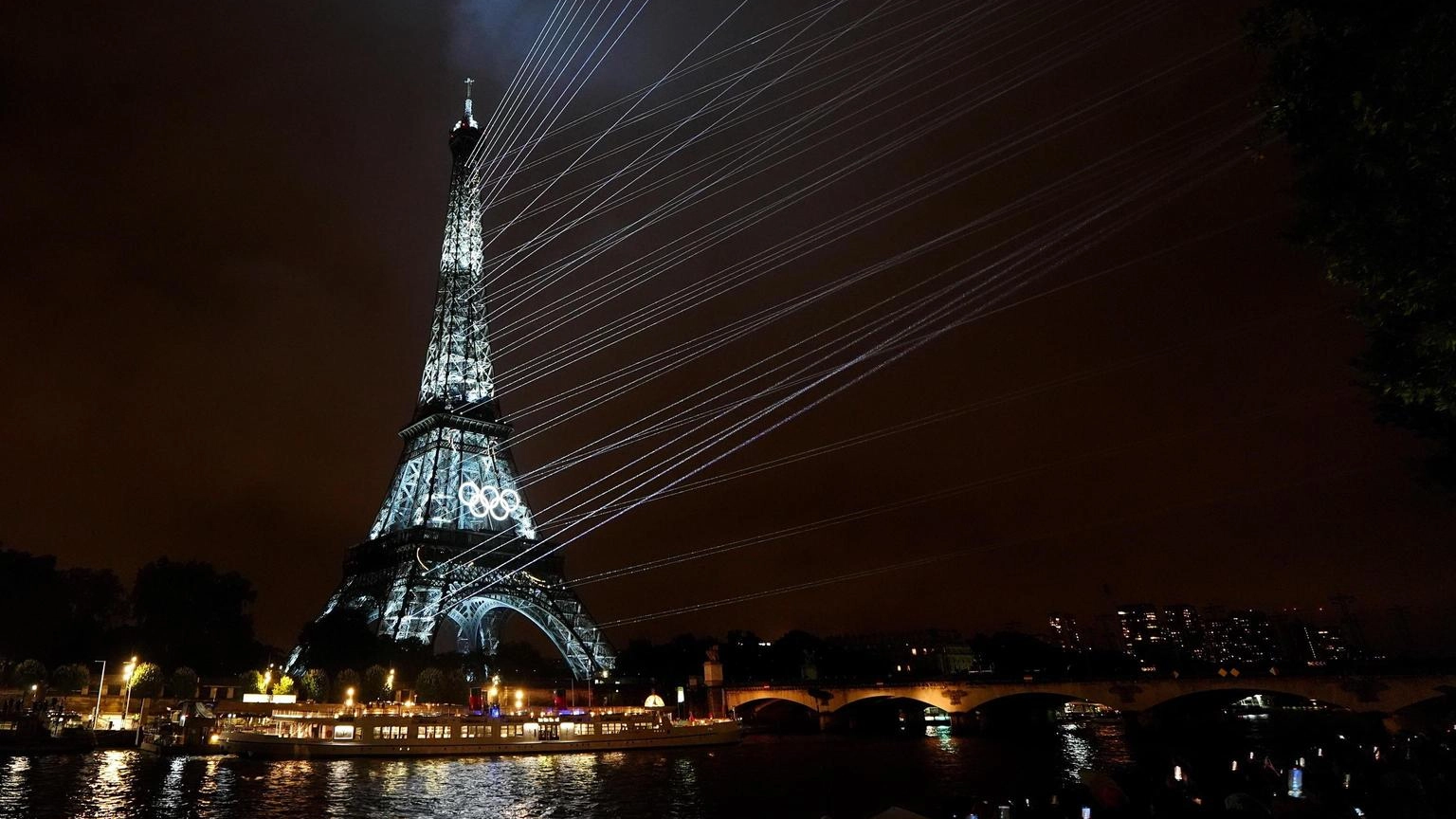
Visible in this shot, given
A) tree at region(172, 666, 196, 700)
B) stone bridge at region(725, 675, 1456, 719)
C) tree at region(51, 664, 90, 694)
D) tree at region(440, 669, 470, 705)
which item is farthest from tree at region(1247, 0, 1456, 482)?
tree at region(51, 664, 90, 694)

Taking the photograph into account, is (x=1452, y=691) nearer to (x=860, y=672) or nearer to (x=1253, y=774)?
(x=1253, y=774)

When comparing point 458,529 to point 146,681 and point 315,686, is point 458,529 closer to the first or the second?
point 315,686

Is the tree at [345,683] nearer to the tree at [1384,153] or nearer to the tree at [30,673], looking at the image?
the tree at [30,673]

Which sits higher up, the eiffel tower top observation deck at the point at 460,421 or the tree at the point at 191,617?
the eiffel tower top observation deck at the point at 460,421

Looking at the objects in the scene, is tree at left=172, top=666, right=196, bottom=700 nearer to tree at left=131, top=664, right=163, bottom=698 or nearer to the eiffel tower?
tree at left=131, top=664, right=163, bottom=698

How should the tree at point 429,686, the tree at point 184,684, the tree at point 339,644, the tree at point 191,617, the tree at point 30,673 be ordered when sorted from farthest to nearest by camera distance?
1. the tree at point 191,617
2. the tree at point 339,644
3. the tree at point 184,684
4. the tree at point 429,686
5. the tree at point 30,673

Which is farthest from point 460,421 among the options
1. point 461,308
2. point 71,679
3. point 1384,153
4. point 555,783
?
point 1384,153

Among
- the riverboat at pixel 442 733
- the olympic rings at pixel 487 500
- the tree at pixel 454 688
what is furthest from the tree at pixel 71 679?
the olympic rings at pixel 487 500
